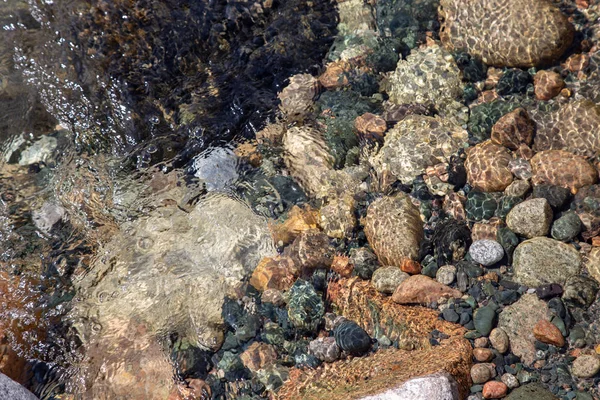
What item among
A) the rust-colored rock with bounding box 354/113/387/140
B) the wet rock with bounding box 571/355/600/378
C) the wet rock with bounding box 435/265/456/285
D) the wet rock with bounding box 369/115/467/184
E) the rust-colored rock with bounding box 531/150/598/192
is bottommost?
the wet rock with bounding box 571/355/600/378

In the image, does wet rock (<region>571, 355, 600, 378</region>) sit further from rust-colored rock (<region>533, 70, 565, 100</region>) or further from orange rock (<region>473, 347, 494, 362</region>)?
rust-colored rock (<region>533, 70, 565, 100</region>)

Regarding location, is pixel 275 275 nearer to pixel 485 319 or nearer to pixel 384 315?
pixel 384 315

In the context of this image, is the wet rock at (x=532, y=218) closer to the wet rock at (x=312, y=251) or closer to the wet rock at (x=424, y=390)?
the wet rock at (x=424, y=390)

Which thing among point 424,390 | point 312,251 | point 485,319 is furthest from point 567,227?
point 312,251

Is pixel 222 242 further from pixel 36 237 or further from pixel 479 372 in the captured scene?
pixel 479 372

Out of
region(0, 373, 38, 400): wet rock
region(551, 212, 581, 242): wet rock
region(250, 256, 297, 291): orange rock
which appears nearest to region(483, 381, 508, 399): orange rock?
region(551, 212, 581, 242): wet rock
